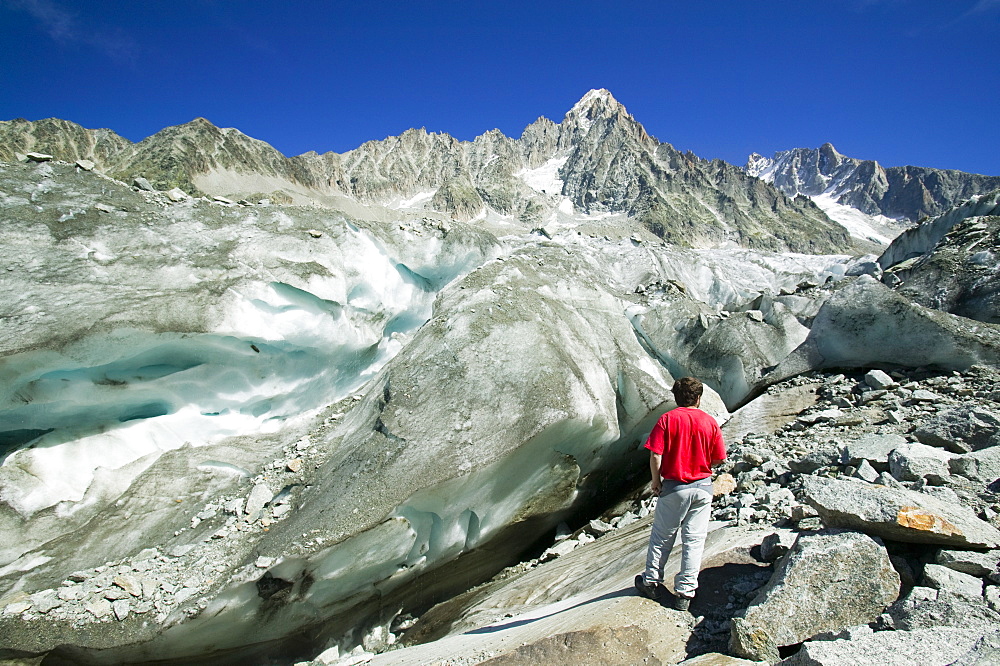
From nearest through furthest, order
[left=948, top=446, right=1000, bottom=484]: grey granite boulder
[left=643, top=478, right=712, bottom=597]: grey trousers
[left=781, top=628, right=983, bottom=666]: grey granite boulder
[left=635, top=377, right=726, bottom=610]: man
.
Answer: [left=781, top=628, right=983, bottom=666]: grey granite boulder < [left=643, top=478, right=712, bottom=597]: grey trousers < [left=635, top=377, right=726, bottom=610]: man < [left=948, top=446, right=1000, bottom=484]: grey granite boulder

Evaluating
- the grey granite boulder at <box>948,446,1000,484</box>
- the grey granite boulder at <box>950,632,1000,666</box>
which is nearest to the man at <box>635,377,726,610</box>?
the grey granite boulder at <box>950,632,1000,666</box>

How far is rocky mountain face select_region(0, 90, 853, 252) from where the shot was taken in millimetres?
89312

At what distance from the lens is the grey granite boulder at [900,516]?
336 cm

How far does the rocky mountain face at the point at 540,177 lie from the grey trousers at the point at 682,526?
9364cm

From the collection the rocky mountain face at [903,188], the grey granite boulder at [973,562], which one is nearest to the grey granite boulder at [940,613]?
the grey granite boulder at [973,562]

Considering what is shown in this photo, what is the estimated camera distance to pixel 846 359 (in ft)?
31.4

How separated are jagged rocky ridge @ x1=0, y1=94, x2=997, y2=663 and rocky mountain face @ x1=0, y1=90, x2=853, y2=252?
86190mm

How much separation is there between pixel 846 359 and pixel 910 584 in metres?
7.37

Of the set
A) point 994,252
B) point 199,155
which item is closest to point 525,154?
point 199,155

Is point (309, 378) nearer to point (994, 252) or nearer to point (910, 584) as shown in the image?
point (910, 584)

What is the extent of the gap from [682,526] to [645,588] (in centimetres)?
56

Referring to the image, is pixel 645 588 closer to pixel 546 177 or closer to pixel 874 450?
pixel 874 450

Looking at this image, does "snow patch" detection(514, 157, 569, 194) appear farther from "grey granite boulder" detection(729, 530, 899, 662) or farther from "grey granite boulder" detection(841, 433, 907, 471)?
"grey granite boulder" detection(729, 530, 899, 662)

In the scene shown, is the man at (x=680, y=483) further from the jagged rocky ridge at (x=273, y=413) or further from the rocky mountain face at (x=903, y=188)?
the rocky mountain face at (x=903, y=188)
